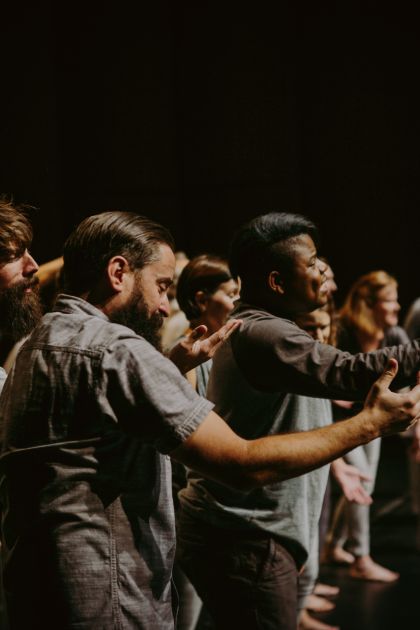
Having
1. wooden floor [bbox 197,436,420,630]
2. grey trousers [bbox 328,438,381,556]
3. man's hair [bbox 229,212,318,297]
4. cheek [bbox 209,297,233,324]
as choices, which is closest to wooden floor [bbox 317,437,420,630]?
wooden floor [bbox 197,436,420,630]

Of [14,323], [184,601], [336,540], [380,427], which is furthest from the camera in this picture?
[336,540]

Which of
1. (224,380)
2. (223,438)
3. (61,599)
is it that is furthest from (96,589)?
(224,380)

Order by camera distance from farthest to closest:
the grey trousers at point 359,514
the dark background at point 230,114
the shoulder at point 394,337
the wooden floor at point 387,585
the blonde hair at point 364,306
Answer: the dark background at point 230,114
the shoulder at point 394,337
the blonde hair at point 364,306
the grey trousers at point 359,514
the wooden floor at point 387,585

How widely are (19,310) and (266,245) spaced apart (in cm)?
65

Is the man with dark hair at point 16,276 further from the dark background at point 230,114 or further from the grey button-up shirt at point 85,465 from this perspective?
the dark background at point 230,114

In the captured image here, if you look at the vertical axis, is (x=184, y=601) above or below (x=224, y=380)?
below

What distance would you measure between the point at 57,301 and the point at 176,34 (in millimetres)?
5141

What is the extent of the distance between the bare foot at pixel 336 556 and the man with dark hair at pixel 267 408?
8.39ft

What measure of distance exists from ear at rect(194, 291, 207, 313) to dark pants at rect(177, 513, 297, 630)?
111 centimetres

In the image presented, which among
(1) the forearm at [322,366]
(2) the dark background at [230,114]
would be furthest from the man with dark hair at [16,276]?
(2) the dark background at [230,114]

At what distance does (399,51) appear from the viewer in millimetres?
6664

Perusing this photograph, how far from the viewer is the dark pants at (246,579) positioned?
6.89 ft

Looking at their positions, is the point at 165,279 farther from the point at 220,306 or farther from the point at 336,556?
the point at 336,556

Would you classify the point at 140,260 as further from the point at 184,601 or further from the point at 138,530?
the point at 184,601
